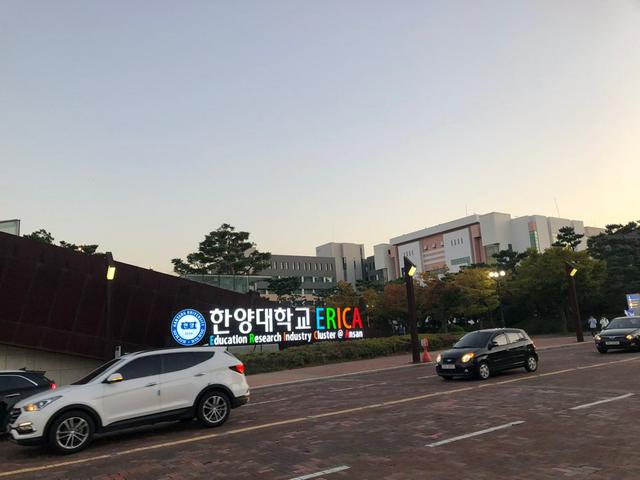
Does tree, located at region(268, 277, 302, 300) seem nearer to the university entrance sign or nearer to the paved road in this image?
the university entrance sign

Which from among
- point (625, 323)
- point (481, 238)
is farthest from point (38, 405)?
point (481, 238)

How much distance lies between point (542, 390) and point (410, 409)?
12.8ft

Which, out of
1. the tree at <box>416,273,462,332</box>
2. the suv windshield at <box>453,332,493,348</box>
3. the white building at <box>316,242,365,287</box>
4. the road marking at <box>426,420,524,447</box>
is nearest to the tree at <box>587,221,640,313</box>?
the tree at <box>416,273,462,332</box>

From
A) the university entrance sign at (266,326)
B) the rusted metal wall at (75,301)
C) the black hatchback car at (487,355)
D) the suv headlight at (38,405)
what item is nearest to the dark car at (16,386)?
the suv headlight at (38,405)

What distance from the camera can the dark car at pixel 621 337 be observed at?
21469 mm

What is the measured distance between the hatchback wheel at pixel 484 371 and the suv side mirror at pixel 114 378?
10588mm

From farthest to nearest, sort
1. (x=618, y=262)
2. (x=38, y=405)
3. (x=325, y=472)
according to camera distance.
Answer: (x=618, y=262)
(x=38, y=405)
(x=325, y=472)

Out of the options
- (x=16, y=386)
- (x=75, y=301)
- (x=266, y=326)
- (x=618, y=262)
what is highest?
(x=618, y=262)

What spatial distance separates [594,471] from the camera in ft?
19.7

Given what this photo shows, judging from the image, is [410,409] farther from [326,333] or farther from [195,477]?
[326,333]

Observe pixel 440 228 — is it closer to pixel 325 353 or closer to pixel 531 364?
pixel 325 353

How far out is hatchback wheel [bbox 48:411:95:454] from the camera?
8428 millimetres

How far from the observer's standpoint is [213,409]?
1015 cm

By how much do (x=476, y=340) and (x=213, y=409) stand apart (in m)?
9.58
